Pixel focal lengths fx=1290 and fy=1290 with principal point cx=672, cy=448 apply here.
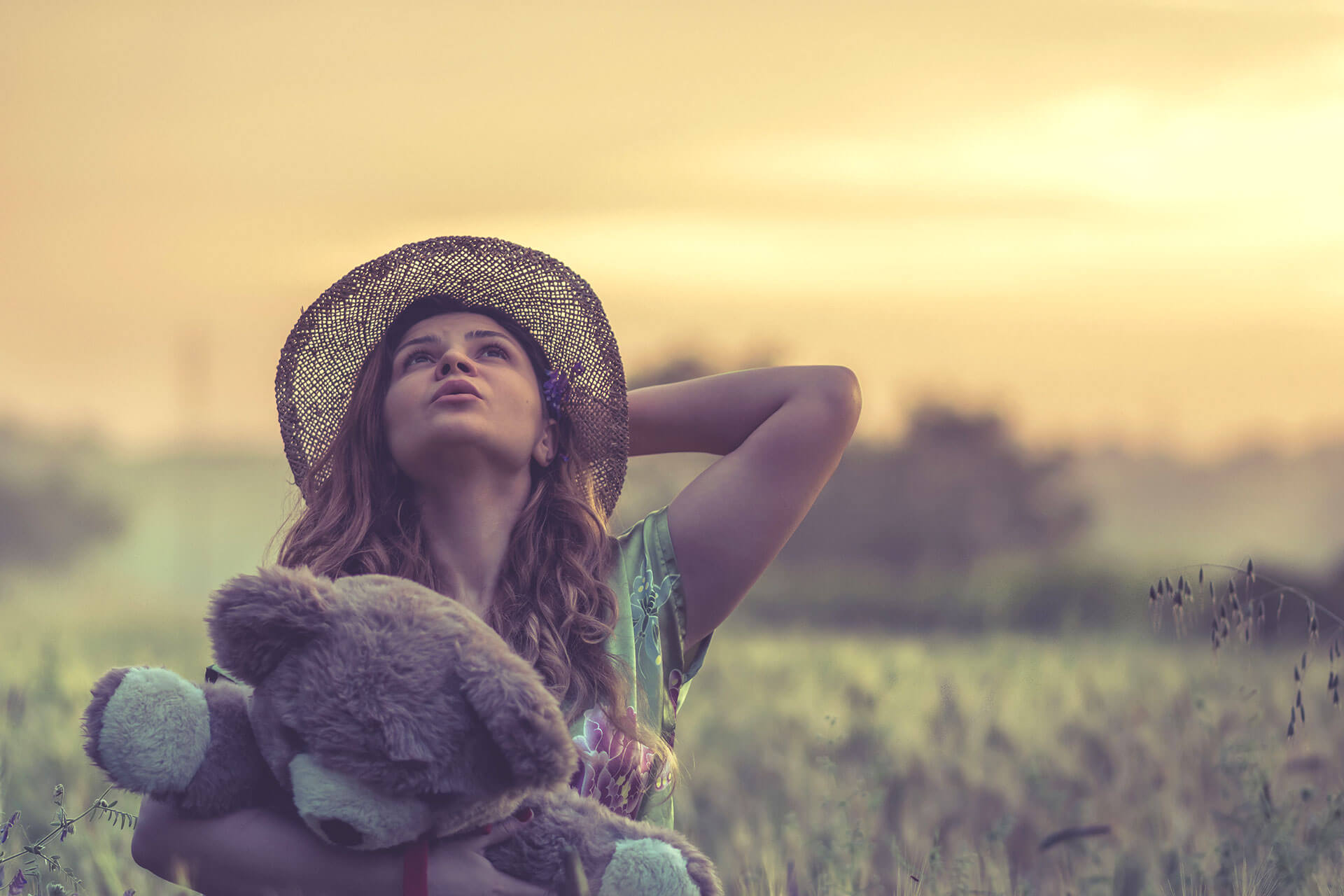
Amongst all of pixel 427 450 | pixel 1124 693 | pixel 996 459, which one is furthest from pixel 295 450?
pixel 996 459

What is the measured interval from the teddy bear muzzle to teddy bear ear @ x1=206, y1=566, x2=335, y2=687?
141mm

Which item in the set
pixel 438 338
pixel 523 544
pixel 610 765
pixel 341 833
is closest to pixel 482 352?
pixel 438 338

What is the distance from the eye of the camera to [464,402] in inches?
94.5

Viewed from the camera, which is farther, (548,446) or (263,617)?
(548,446)

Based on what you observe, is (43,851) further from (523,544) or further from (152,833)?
(523,544)

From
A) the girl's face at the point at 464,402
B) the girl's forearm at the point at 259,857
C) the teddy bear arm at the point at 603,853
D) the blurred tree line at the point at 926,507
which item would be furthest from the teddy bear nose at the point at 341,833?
the blurred tree line at the point at 926,507

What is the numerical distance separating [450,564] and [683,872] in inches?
39.5

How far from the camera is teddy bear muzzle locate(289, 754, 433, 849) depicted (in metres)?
1.57

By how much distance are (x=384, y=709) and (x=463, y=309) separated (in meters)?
1.37

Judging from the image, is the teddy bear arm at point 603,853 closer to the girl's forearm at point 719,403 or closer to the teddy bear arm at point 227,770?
the teddy bear arm at point 227,770

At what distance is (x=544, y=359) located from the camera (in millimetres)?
2785

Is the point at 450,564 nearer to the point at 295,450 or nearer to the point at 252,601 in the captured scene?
the point at 295,450

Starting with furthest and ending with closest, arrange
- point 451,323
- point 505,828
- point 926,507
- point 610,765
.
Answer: point 926,507
point 451,323
point 610,765
point 505,828

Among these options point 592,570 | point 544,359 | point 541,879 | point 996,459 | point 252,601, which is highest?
point 544,359
